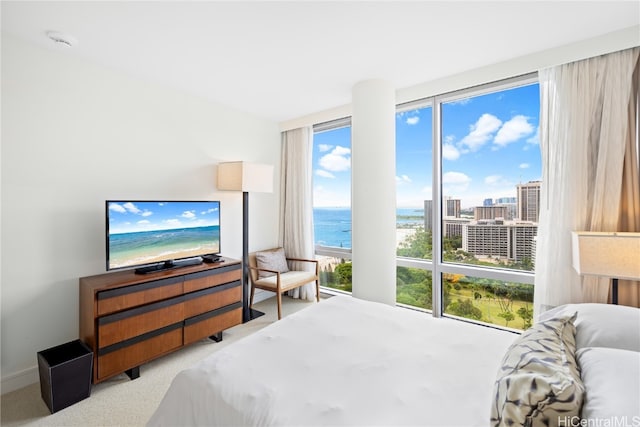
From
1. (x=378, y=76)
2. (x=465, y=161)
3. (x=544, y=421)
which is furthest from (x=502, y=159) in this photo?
(x=544, y=421)

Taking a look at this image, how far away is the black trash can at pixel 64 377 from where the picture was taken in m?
1.93

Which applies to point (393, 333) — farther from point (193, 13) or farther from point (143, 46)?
point (143, 46)

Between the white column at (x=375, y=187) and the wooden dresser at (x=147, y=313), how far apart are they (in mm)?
1513

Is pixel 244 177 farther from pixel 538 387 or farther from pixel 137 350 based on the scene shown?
pixel 538 387

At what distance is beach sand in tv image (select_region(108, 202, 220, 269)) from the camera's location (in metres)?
2.45

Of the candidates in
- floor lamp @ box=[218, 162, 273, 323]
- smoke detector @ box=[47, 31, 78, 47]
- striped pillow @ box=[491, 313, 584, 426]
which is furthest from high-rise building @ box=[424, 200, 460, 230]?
smoke detector @ box=[47, 31, 78, 47]

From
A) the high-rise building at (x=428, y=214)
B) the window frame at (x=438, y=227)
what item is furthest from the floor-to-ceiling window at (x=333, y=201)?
the high-rise building at (x=428, y=214)

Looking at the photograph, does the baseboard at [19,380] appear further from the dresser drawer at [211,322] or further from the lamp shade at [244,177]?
the lamp shade at [244,177]

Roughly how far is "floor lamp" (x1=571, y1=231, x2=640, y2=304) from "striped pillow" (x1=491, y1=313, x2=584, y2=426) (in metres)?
1.25

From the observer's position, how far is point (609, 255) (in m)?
1.91

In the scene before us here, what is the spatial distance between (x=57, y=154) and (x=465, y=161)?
3.84 meters

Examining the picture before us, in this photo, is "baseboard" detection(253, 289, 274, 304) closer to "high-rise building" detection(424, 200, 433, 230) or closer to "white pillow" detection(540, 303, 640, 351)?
"high-rise building" detection(424, 200, 433, 230)

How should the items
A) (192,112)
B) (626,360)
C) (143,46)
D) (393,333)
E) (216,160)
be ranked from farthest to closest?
(216,160) → (192,112) → (143,46) → (393,333) → (626,360)

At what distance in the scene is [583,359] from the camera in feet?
3.61
